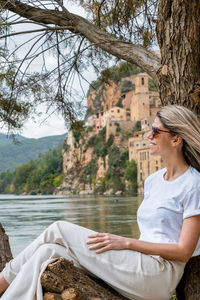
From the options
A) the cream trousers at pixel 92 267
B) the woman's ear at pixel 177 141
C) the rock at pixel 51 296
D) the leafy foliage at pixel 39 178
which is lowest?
the leafy foliage at pixel 39 178

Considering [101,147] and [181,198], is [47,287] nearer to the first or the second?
[181,198]

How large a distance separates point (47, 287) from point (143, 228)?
40 cm

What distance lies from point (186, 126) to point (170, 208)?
0.30 m

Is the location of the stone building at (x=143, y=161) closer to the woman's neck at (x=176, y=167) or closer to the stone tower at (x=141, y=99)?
the stone tower at (x=141, y=99)

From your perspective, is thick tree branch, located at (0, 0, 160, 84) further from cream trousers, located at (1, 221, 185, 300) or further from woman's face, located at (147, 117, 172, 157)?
cream trousers, located at (1, 221, 185, 300)

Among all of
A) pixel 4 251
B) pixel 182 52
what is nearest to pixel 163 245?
pixel 182 52

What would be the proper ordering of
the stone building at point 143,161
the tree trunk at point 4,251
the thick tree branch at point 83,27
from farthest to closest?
the stone building at point 143,161, the tree trunk at point 4,251, the thick tree branch at point 83,27

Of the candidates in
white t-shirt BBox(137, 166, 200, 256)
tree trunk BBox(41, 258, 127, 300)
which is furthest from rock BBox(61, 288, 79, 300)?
white t-shirt BBox(137, 166, 200, 256)

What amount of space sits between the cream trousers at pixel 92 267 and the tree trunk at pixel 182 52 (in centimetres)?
73

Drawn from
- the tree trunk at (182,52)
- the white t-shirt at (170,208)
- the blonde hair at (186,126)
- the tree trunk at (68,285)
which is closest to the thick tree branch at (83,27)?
the tree trunk at (182,52)

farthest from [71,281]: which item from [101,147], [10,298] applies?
[101,147]

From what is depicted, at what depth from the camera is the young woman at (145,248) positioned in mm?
1265

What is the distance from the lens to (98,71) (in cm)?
314

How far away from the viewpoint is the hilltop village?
39.7 m
